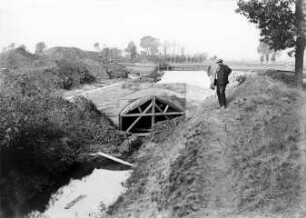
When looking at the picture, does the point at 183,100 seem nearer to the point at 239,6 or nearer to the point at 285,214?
the point at 239,6

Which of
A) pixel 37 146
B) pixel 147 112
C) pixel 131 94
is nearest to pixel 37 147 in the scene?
pixel 37 146

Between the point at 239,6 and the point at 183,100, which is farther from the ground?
the point at 239,6

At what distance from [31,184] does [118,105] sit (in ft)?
25.3

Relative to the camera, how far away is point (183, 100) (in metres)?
22.8

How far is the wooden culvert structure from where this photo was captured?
74.1 ft

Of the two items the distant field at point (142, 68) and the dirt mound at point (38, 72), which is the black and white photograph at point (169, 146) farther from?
the distant field at point (142, 68)

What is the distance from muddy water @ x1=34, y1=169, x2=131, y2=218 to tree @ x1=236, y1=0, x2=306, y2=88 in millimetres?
8698

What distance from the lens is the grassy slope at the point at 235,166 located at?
39.6ft

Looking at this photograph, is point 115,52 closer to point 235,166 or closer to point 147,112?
point 147,112

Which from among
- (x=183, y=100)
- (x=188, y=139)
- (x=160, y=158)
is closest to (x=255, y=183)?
(x=188, y=139)

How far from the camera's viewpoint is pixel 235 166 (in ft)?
43.5

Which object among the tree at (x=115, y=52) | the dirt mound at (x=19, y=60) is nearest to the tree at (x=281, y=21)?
the dirt mound at (x=19, y=60)

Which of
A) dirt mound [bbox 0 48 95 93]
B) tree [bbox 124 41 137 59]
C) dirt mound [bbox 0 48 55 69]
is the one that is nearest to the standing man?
dirt mound [bbox 0 48 95 93]

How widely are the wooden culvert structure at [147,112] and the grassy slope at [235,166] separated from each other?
5.39 meters
